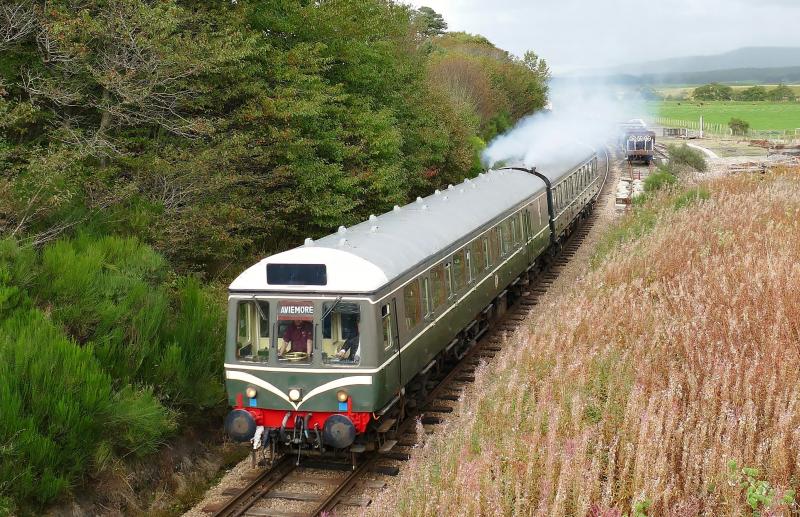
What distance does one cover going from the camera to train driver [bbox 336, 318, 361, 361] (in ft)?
32.7

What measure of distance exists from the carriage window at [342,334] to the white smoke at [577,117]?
2994 centimetres

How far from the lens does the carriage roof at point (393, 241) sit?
1008cm

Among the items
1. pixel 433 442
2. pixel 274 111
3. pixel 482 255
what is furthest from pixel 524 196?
pixel 433 442

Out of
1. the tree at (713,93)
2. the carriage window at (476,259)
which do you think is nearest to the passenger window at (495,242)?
the carriage window at (476,259)

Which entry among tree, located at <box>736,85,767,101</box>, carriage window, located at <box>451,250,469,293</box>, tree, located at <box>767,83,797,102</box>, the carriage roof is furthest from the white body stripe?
tree, located at <box>736,85,767,101</box>

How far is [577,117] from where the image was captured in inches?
2844

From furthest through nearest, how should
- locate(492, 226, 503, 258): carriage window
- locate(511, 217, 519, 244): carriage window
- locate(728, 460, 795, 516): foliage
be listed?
1. locate(511, 217, 519, 244): carriage window
2. locate(492, 226, 503, 258): carriage window
3. locate(728, 460, 795, 516): foliage

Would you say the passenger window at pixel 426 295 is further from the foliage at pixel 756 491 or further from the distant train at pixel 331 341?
the foliage at pixel 756 491

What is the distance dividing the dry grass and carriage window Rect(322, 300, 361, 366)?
153 centimetres

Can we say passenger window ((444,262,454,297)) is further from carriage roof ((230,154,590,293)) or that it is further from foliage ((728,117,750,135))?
foliage ((728,117,750,135))

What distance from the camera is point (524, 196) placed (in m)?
19.4

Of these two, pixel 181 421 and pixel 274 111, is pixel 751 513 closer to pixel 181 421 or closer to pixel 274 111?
pixel 181 421

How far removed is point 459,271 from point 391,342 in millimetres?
3699

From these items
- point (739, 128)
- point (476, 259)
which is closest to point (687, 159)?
point (476, 259)
